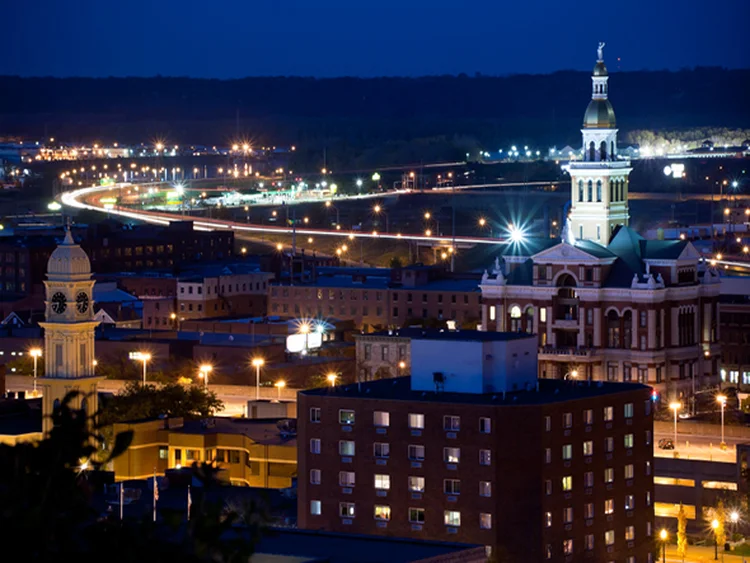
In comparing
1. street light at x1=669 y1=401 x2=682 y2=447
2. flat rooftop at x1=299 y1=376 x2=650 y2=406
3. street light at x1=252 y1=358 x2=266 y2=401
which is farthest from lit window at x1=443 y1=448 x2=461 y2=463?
street light at x1=252 y1=358 x2=266 y2=401

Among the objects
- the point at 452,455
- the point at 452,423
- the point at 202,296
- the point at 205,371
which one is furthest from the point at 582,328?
the point at 452,455

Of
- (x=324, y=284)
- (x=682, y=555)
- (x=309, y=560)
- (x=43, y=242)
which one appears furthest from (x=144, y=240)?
(x=309, y=560)

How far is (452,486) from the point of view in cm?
6756

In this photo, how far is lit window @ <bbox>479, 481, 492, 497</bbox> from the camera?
66.8 metres

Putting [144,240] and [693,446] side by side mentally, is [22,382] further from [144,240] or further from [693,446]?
[144,240]

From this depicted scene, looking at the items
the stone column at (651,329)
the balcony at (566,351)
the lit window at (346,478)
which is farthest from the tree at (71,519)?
the balcony at (566,351)

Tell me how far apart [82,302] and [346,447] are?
58.2ft

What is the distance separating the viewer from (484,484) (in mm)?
67000

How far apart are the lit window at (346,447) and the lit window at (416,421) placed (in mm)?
1883

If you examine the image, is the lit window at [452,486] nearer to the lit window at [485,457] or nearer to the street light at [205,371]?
the lit window at [485,457]

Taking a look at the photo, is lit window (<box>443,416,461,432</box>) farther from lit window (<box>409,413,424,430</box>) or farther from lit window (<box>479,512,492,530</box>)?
lit window (<box>479,512,492,530</box>)

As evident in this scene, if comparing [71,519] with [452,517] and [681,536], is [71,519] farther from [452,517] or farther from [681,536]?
[681,536]

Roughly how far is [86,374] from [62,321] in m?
2.11

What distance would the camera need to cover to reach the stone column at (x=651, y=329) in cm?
10538
